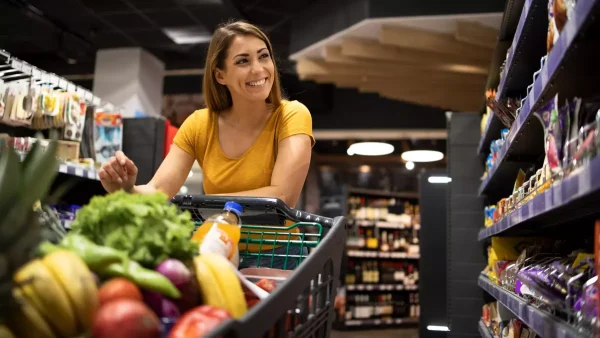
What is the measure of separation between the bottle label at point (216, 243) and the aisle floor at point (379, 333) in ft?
27.3

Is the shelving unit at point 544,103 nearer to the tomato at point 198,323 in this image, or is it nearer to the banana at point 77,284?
the tomato at point 198,323

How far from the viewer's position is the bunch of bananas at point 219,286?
0.87 metres

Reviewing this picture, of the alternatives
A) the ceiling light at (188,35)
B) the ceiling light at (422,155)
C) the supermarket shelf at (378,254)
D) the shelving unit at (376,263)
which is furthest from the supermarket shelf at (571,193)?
the shelving unit at (376,263)

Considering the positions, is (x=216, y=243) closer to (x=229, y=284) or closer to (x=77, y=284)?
(x=229, y=284)

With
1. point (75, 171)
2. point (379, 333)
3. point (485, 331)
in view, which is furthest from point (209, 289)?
point (379, 333)

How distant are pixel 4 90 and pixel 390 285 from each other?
317 inches

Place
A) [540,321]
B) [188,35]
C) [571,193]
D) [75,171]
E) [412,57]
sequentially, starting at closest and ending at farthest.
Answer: [571,193] < [540,321] < [75,171] < [412,57] < [188,35]

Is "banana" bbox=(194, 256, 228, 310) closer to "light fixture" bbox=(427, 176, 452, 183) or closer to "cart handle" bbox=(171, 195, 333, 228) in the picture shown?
"cart handle" bbox=(171, 195, 333, 228)

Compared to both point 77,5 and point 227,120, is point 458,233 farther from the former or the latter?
point 77,5

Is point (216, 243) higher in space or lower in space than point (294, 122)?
lower

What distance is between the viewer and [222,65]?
1999mm

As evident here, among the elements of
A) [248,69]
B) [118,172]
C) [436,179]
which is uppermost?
[436,179]

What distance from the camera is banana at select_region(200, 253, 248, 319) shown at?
0.88m

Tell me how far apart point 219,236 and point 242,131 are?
2.73 ft
